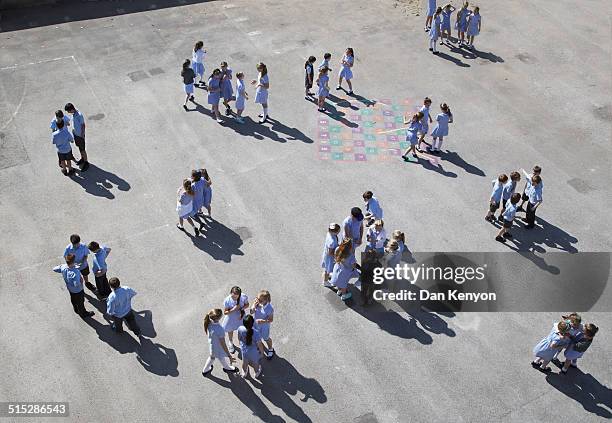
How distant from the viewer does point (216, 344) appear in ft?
→ 34.9

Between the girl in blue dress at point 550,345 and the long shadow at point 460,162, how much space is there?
19.2 ft

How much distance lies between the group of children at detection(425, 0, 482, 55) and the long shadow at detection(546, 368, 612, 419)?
12.8 metres

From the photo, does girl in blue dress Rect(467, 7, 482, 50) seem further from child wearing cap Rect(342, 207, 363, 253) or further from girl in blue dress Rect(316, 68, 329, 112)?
child wearing cap Rect(342, 207, 363, 253)

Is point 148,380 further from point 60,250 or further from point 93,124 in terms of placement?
point 93,124

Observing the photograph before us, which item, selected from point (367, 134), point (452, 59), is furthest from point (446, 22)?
point (367, 134)

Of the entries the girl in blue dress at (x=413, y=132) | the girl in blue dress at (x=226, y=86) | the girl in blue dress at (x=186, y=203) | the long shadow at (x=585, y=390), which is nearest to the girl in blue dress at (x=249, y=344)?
the girl in blue dress at (x=186, y=203)

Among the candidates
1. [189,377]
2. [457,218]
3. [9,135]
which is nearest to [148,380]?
[189,377]

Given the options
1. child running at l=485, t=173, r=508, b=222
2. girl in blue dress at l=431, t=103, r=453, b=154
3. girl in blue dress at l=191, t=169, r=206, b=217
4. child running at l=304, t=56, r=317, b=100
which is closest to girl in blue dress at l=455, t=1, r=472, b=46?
child running at l=304, t=56, r=317, b=100

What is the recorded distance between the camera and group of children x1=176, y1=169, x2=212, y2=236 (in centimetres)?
1321

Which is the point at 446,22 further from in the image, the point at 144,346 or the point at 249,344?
the point at 144,346

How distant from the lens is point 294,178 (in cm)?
1560

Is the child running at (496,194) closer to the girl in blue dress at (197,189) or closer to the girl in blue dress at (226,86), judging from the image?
the girl in blue dress at (197,189)

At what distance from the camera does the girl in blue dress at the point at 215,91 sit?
16.8m

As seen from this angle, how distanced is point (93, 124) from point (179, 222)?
16.5ft
